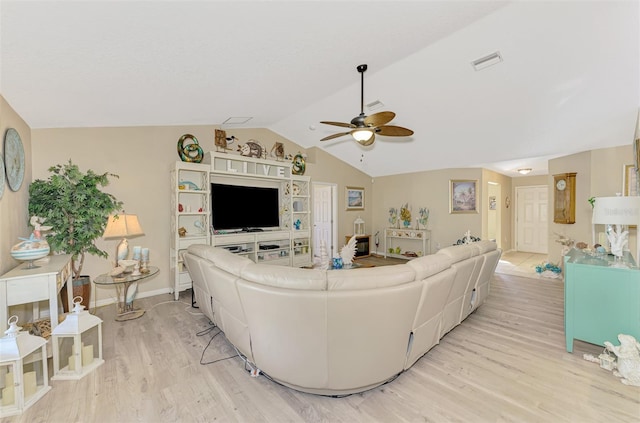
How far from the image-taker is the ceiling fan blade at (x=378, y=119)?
2815mm

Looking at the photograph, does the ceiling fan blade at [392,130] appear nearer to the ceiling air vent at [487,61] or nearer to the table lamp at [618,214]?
the ceiling air vent at [487,61]

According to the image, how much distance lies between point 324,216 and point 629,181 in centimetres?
572

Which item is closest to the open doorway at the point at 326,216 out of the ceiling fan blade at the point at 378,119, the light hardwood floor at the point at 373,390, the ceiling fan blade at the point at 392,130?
the ceiling fan blade at the point at 392,130

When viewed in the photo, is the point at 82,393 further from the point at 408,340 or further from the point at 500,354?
the point at 500,354

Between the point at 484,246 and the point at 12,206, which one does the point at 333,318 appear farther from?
the point at 12,206

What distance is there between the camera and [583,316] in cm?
238

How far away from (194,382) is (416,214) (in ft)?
20.3

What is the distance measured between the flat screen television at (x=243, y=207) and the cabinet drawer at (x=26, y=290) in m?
2.51

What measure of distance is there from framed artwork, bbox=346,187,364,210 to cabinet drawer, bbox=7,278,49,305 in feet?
19.3

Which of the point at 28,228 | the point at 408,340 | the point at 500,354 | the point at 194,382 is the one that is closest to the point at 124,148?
the point at 28,228

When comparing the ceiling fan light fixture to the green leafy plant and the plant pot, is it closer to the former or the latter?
the green leafy plant

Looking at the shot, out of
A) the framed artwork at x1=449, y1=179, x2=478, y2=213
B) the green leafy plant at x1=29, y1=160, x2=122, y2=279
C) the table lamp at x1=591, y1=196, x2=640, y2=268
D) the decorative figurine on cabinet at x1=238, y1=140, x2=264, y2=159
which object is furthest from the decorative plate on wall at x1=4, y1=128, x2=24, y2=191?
the framed artwork at x1=449, y1=179, x2=478, y2=213

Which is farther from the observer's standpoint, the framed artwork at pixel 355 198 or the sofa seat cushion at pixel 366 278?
the framed artwork at pixel 355 198

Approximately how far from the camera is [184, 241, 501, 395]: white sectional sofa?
1.66 metres
